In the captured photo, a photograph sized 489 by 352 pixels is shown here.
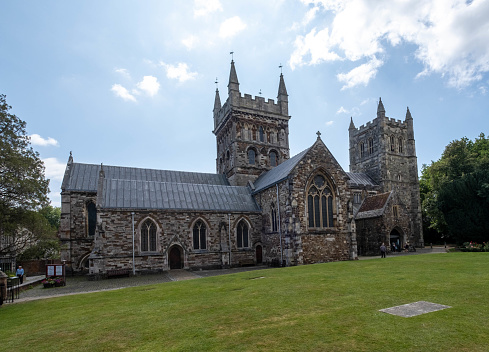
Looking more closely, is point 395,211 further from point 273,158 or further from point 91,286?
point 91,286

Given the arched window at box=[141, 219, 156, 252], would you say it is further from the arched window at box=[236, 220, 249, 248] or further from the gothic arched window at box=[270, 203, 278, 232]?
the gothic arched window at box=[270, 203, 278, 232]

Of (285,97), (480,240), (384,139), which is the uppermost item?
(285,97)

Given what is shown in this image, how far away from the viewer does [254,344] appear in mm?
6281

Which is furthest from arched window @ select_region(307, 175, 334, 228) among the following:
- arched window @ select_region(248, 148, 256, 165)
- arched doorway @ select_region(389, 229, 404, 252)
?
arched doorway @ select_region(389, 229, 404, 252)

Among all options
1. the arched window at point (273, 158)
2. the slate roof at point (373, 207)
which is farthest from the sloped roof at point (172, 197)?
the slate roof at point (373, 207)

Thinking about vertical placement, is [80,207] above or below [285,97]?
below

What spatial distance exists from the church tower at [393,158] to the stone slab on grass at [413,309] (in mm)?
43454

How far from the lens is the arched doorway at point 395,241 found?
3591 cm

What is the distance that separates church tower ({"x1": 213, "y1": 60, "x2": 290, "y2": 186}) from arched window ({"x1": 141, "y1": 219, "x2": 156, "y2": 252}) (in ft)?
39.6

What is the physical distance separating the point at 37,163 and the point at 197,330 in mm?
13981

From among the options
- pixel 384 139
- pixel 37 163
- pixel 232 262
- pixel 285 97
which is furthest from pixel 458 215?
pixel 37 163

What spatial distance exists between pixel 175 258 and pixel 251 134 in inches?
678

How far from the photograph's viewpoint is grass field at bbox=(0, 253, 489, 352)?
20.3ft

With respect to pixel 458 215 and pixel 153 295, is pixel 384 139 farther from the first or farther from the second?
pixel 153 295
